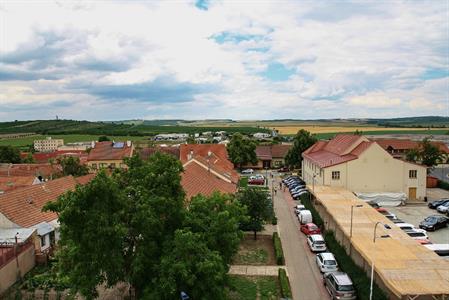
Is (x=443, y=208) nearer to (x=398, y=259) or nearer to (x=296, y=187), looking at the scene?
(x=296, y=187)

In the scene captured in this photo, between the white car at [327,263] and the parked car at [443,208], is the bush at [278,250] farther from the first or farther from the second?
the parked car at [443,208]

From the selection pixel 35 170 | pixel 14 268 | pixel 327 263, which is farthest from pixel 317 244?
pixel 35 170

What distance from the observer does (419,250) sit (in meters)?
24.1

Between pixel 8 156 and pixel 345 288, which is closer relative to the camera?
pixel 345 288

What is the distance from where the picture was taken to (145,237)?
1875 centimetres

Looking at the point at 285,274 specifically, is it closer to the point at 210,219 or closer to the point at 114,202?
the point at 210,219

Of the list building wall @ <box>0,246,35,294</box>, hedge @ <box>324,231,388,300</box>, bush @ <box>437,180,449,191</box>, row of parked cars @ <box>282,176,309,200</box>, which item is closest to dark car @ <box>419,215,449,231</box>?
hedge @ <box>324,231,388,300</box>

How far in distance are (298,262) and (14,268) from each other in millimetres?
20124

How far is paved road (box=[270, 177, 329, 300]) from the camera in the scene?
2538cm

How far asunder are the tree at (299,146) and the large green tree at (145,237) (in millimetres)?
58561

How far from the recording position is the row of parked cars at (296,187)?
55.0m

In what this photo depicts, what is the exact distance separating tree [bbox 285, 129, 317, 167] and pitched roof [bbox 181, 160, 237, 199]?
34.4m

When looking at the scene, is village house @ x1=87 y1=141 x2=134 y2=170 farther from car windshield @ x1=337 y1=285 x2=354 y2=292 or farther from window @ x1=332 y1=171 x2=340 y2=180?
car windshield @ x1=337 y1=285 x2=354 y2=292

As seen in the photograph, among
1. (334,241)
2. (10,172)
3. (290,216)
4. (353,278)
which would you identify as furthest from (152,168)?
(10,172)
